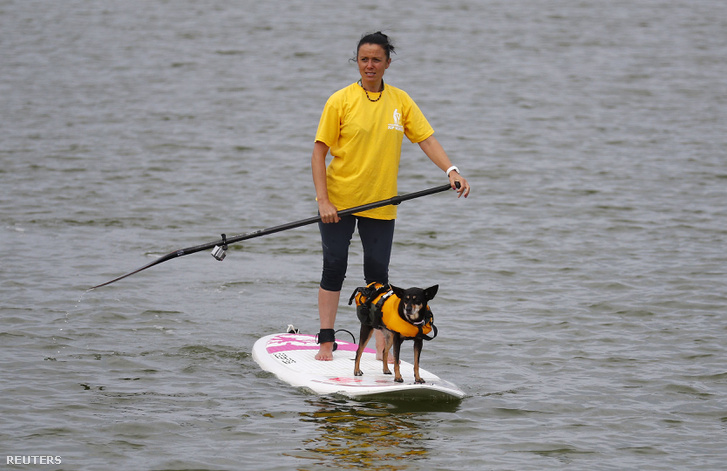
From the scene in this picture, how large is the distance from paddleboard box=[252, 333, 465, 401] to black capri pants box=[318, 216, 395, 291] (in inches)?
24.9

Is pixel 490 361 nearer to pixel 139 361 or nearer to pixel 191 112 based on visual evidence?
pixel 139 361

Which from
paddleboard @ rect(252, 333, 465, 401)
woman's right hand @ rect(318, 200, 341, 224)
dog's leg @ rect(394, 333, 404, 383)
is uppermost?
woman's right hand @ rect(318, 200, 341, 224)

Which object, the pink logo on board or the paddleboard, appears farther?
the pink logo on board

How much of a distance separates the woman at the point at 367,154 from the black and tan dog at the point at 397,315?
1.33 ft

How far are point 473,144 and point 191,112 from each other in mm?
6184

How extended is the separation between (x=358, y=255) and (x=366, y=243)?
447 centimetres

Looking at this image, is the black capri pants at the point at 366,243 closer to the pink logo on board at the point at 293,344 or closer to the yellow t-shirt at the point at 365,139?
the yellow t-shirt at the point at 365,139

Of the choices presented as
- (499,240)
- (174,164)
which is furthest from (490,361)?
(174,164)

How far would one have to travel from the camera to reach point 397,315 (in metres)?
5.71

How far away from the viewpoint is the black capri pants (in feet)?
20.5

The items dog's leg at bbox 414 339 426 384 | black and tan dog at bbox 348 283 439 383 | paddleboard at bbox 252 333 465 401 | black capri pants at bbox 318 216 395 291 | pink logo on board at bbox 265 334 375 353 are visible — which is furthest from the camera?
pink logo on board at bbox 265 334 375 353

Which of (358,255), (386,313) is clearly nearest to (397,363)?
(386,313)

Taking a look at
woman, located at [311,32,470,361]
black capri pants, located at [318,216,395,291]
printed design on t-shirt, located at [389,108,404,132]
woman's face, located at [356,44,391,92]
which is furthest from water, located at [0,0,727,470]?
woman's face, located at [356,44,391,92]

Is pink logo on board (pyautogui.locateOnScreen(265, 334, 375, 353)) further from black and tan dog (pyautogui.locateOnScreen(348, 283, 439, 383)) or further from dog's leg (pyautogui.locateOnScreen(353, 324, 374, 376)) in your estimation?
black and tan dog (pyautogui.locateOnScreen(348, 283, 439, 383))
